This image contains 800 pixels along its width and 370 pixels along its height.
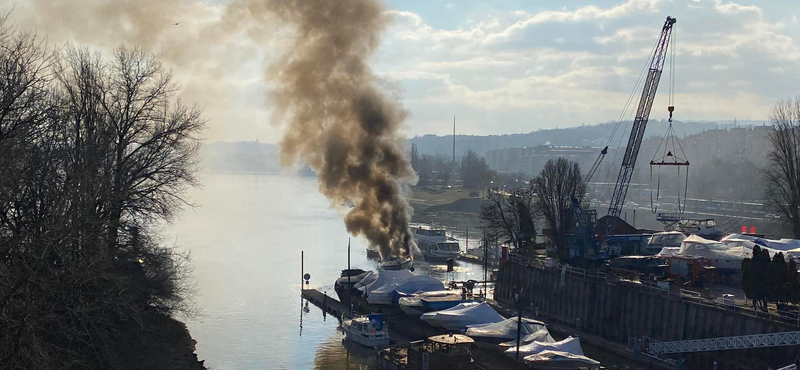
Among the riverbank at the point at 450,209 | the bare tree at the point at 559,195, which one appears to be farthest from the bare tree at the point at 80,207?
the riverbank at the point at 450,209

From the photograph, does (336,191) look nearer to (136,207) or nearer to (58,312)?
(136,207)

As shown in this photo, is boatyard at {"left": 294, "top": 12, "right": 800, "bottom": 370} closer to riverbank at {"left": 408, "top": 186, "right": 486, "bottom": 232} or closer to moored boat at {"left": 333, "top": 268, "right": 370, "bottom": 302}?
moored boat at {"left": 333, "top": 268, "right": 370, "bottom": 302}

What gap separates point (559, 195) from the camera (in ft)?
242

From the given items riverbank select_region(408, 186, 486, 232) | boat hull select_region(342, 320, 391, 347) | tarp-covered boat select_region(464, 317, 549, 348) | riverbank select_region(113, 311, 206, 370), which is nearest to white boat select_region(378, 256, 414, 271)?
boat hull select_region(342, 320, 391, 347)

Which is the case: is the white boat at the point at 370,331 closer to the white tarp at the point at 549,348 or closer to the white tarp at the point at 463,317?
the white tarp at the point at 463,317

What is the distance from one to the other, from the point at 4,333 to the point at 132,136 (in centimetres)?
2334

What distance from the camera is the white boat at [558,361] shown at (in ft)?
112

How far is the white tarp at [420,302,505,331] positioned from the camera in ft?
143

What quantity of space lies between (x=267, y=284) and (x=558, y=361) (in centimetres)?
3989

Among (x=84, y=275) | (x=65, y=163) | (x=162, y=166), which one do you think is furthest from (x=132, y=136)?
(x=84, y=275)

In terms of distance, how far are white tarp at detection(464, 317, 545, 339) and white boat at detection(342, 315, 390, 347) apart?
7.26 meters

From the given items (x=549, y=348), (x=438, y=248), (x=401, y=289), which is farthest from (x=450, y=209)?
(x=549, y=348)

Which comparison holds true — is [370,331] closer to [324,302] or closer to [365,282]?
[324,302]

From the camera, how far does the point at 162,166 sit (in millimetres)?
41031
